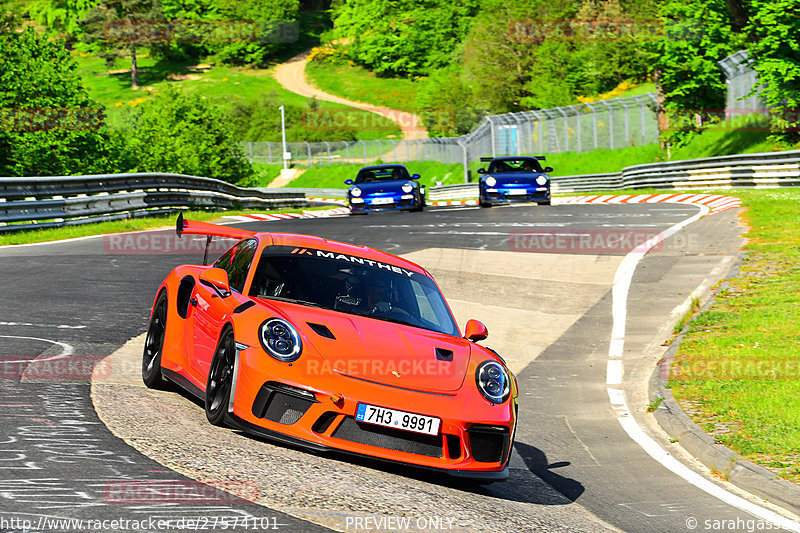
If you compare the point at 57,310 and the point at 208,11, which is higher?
the point at 208,11

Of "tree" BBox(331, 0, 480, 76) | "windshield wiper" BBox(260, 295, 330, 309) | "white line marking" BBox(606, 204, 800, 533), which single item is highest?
"tree" BBox(331, 0, 480, 76)

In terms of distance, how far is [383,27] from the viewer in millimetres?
131500

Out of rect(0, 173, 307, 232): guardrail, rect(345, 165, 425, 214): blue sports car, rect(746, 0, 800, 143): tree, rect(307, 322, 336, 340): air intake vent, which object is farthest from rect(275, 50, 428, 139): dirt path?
rect(307, 322, 336, 340): air intake vent

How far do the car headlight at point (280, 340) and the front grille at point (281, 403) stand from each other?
0.60 ft

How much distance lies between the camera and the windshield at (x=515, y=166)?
28953mm

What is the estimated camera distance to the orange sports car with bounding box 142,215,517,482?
18.3ft

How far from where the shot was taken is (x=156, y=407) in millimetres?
6738

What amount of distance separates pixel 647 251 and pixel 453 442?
12.2 meters

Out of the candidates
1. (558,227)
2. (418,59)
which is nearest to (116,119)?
(418,59)

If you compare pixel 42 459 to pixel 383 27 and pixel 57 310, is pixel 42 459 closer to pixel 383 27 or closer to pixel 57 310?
pixel 57 310

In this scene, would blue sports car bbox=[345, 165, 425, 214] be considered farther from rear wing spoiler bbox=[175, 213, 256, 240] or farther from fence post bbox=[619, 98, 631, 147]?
fence post bbox=[619, 98, 631, 147]

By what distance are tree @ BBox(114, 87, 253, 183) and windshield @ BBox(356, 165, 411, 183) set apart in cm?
1830

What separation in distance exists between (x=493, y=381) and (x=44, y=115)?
2977 cm

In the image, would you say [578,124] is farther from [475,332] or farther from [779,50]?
[475,332]
